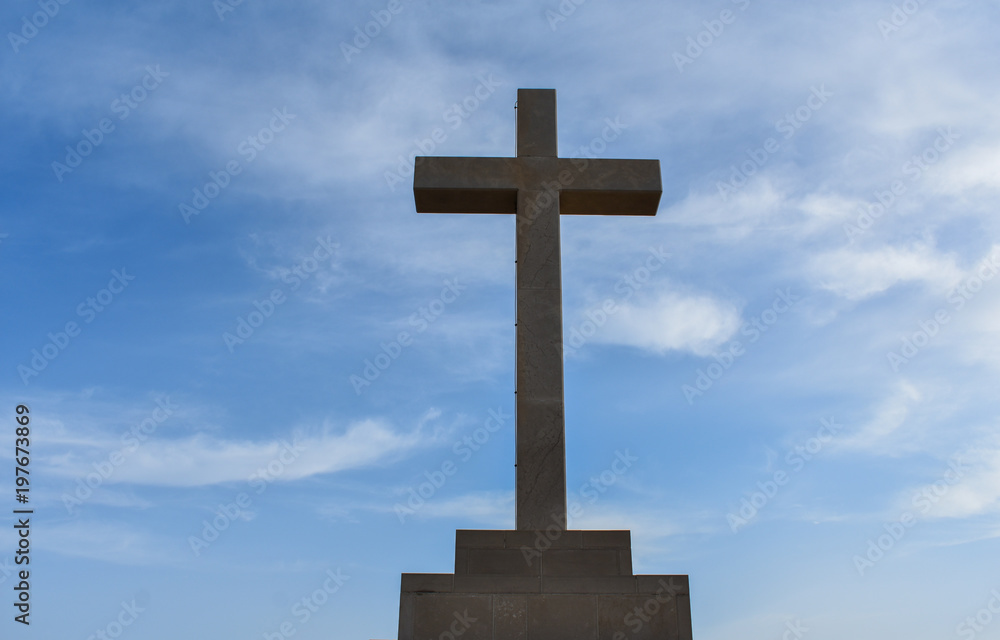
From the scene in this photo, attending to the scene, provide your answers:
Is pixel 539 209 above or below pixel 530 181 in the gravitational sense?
below

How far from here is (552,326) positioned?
Answer: 9211 millimetres

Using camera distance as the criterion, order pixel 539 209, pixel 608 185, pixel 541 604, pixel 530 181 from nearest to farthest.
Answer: pixel 541 604 < pixel 539 209 < pixel 530 181 < pixel 608 185

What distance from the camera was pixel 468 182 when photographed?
10.0 metres

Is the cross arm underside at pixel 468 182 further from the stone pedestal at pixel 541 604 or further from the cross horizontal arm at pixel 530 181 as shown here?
the stone pedestal at pixel 541 604

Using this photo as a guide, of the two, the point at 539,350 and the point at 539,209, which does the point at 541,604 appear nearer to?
the point at 539,350

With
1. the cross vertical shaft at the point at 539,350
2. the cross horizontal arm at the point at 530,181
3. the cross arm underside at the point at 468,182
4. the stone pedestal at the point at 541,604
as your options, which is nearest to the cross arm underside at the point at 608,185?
the cross horizontal arm at the point at 530,181

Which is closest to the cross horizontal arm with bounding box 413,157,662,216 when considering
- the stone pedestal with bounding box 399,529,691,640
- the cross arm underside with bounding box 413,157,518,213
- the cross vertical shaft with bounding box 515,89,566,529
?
the cross arm underside with bounding box 413,157,518,213

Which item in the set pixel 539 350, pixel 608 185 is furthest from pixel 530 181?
pixel 539 350

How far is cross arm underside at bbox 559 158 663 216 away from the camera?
1007 centimetres

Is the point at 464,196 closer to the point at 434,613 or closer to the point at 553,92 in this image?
the point at 553,92

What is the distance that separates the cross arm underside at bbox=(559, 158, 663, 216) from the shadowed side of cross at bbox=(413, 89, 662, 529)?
1cm

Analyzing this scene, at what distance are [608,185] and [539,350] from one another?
2.33 meters

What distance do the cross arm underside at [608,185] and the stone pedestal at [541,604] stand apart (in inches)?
174

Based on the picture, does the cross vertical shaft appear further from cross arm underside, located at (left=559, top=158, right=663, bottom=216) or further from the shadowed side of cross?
cross arm underside, located at (left=559, top=158, right=663, bottom=216)
